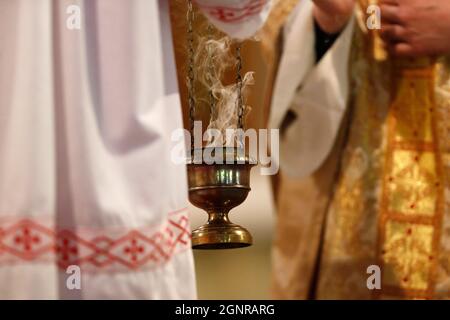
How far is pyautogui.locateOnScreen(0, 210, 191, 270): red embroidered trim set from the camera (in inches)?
49.2

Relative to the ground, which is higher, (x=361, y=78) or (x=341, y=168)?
(x=361, y=78)

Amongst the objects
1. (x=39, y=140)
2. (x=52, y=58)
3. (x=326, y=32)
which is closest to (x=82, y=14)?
(x=52, y=58)

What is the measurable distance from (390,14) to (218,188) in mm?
647

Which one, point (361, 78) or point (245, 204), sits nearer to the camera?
point (361, 78)

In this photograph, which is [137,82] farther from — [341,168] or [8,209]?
[341,168]

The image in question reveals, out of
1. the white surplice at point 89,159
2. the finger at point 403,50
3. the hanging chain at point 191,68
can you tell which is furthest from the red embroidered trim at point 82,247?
the finger at point 403,50

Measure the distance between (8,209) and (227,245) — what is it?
0.77 meters

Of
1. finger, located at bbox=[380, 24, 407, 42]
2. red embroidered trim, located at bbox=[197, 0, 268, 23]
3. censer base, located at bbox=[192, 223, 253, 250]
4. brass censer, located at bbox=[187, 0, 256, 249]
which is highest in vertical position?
finger, located at bbox=[380, 24, 407, 42]

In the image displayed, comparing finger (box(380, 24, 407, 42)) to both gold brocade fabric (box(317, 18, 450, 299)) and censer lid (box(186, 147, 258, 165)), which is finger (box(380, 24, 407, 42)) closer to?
gold brocade fabric (box(317, 18, 450, 299))

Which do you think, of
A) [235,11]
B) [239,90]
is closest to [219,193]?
[239,90]

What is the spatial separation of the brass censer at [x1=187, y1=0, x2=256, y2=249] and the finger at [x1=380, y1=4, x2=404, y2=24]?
0.52 metres

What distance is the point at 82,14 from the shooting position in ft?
4.39

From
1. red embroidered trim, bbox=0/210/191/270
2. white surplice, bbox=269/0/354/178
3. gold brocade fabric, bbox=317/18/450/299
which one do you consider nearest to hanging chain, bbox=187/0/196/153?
white surplice, bbox=269/0/354/178

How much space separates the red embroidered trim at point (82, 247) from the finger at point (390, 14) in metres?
0.98
